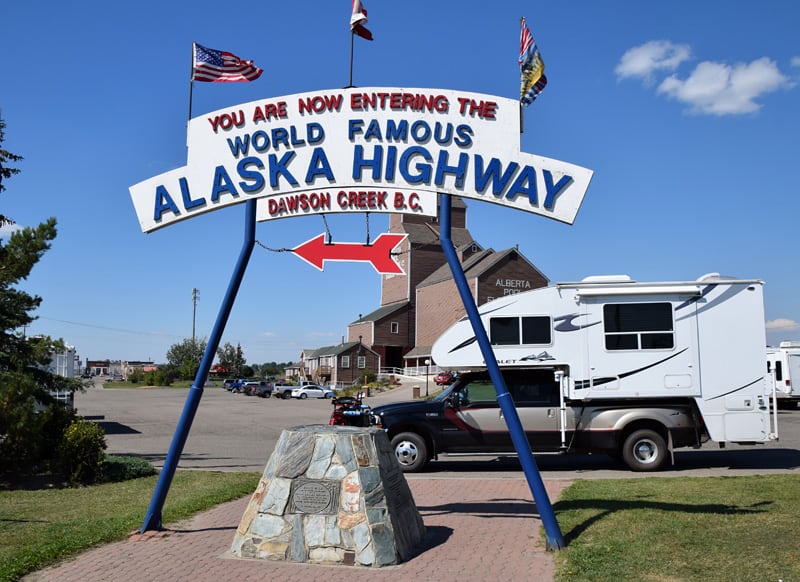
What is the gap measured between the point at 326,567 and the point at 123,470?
7.03 meters

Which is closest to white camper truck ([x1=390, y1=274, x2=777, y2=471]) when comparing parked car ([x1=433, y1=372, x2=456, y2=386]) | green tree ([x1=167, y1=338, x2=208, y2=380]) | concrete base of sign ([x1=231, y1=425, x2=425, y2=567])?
parked car ([x1=433, y1=372, x2=456, y2=386])

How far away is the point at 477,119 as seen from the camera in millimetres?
7832

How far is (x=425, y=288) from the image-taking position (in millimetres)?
66562

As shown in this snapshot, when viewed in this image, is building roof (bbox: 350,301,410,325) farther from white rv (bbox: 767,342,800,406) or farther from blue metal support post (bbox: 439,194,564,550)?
blue metal support post (bbox: 439,194,564,550)

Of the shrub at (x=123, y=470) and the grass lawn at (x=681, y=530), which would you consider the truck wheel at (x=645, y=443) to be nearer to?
the grass lawn at (x=681, y=530)

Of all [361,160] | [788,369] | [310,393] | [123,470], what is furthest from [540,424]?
[310,393]

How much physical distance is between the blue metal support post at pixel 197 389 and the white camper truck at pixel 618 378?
19.5ft

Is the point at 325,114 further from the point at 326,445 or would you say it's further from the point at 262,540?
the point at 262,540

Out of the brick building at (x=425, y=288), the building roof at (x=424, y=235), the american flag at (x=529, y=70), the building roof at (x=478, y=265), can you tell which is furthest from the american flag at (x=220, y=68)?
the building roof at (x=424, y=235)

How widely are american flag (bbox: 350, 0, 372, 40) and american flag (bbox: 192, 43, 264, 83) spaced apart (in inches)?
51.4

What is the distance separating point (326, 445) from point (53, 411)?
7.50 m

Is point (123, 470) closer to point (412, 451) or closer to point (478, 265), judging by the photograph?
point (412, 451)

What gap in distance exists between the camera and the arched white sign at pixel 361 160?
771cm

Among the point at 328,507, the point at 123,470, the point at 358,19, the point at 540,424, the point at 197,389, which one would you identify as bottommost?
the point at 123,470
